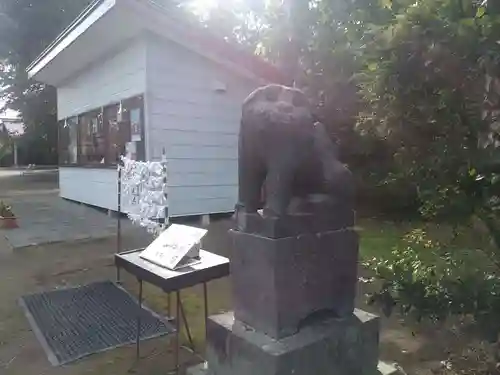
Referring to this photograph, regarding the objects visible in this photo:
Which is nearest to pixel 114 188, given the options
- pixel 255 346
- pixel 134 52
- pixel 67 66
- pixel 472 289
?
pixel 134 52

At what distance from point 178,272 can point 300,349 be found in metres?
0.79

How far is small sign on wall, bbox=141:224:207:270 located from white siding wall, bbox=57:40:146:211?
4.49m

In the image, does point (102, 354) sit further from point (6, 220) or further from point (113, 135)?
point (113, 135)

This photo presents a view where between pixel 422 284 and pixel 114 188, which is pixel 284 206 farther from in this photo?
pixel 114 188

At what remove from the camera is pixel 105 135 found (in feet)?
26.9

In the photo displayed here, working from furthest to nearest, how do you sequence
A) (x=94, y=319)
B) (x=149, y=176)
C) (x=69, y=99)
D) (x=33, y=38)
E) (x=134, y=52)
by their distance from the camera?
(x=33, y=38)
(x=69, y=99)
(x=134, y=52)
(x=149, y=176)
(x=94, y=319)

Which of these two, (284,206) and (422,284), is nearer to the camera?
(422,284)

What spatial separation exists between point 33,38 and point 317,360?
1813 centimetres

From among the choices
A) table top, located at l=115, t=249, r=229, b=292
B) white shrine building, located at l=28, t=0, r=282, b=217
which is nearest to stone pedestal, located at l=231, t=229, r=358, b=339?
table top, located at l=115, t=249, r=229, b=292

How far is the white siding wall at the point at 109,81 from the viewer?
22.6 ft

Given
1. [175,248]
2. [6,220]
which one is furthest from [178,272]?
[6,220]

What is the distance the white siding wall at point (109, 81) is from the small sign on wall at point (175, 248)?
4485 millimetres

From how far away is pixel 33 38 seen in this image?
16.8 m

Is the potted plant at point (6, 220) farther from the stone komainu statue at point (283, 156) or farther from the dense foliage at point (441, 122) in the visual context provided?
the dense foliage at point (441, 122)
